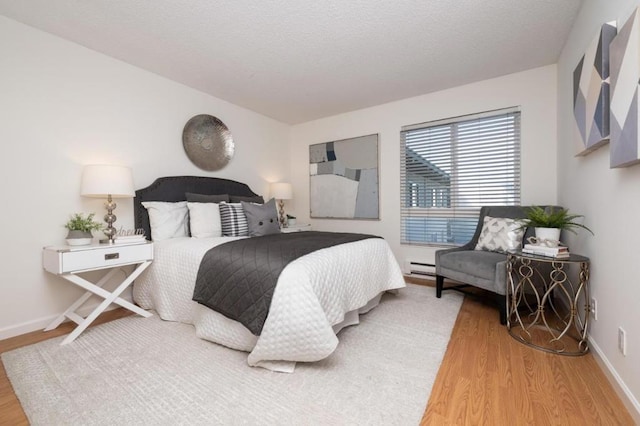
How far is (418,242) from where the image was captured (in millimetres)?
3758

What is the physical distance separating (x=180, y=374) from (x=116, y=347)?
2.20 ft

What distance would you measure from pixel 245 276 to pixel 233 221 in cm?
128

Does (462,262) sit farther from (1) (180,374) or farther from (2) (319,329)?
(1) (180,374)

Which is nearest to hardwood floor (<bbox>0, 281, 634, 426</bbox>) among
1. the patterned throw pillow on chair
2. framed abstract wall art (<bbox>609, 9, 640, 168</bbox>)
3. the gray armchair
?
the gray armchair

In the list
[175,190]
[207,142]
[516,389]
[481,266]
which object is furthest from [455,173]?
[175,190]

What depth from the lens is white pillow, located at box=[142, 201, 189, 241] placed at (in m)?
2.75

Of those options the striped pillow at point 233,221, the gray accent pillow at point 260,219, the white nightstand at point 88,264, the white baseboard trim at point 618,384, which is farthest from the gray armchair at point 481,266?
the white nightstand at point 88,264

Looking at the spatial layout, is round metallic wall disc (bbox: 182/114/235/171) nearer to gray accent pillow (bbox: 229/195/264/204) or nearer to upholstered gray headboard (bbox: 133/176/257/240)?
upholstered gray headboard (bbox: 133/176/257/240)

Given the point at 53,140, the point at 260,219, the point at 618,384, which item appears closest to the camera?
the point at 618,384

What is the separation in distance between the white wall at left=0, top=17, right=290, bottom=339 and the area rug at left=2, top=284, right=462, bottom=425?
1.79ft

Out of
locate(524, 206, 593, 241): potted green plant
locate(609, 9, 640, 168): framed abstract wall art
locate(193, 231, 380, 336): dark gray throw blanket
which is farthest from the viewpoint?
locate(524, 206, 593, 241): potted green plant

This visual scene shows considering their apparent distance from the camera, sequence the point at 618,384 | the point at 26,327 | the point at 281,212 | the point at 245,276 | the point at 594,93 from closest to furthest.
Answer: the point at 618,384 → the point at 594,93 → the point at 245,276 → the point at 26,327 → the point at 281,212

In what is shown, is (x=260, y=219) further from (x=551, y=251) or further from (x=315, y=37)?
(x=551, y=251)

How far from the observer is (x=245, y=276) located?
180 centimetres
